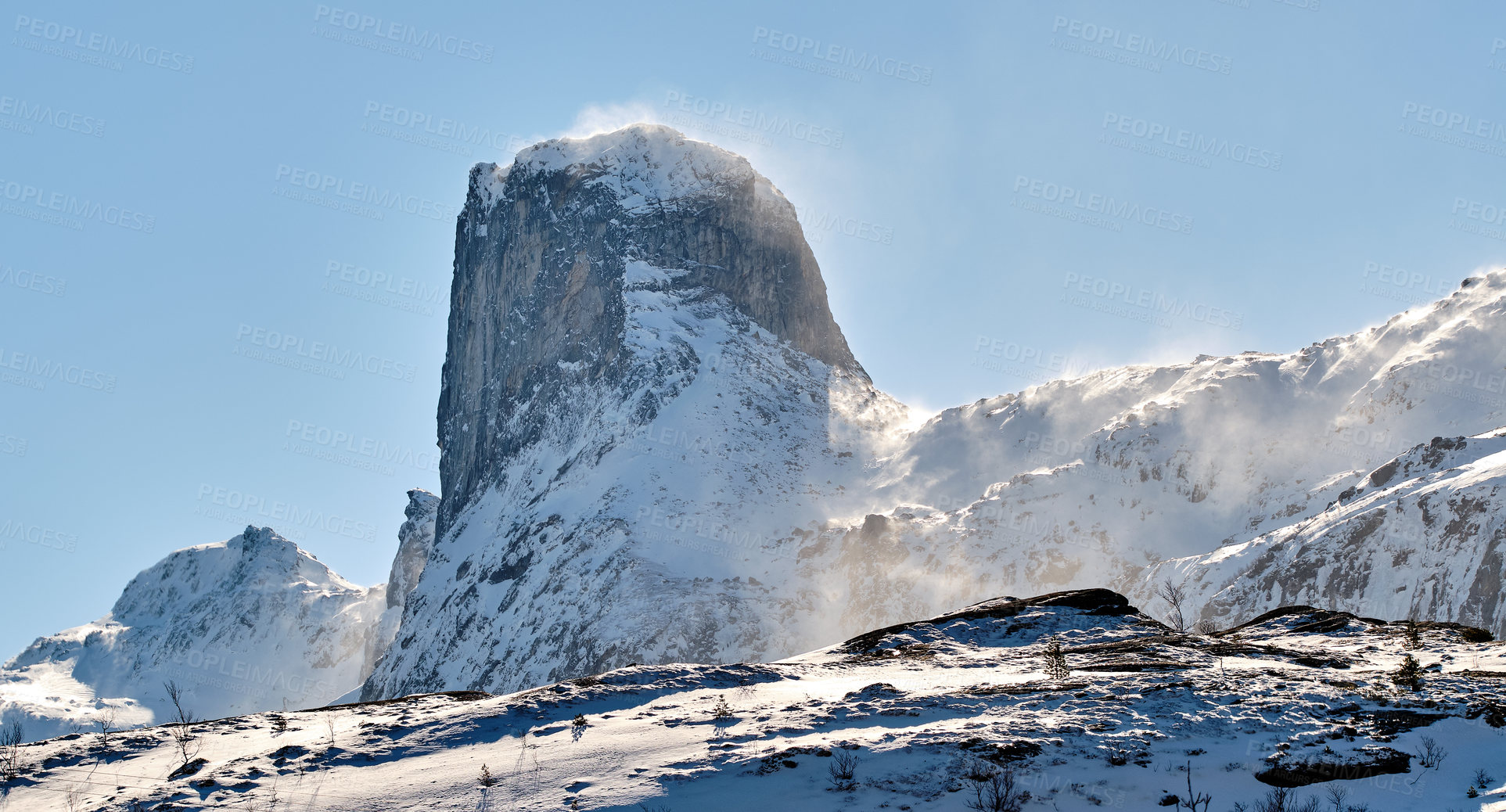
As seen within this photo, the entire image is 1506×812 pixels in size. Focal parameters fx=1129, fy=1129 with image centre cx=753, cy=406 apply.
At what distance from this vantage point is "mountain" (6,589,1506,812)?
19.3 meters

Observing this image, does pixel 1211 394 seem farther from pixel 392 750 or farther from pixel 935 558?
pixel 392 750

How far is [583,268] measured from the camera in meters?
169

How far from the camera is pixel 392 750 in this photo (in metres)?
23.3

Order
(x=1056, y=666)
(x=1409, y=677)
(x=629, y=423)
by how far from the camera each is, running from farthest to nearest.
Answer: (x=629, y=423), (x=1056, y=666), (x=1409, y=677)

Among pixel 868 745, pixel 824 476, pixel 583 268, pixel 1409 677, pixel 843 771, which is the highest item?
pixel 583 268

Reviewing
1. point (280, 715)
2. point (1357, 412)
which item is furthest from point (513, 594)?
point (280, 715)

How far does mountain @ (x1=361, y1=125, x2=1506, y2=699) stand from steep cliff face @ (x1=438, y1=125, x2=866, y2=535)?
0.51 m

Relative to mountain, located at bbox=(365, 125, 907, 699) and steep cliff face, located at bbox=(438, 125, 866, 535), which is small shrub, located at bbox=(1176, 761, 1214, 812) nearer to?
mountain, located at bbox=(365, 125, 907, 699)

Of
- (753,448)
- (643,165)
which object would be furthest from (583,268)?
(753,448)

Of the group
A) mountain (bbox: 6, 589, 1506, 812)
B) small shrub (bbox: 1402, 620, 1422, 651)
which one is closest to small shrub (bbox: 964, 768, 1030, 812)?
mountain (bbox: 6, 589, 1506, 812)

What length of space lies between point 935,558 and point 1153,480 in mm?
24980

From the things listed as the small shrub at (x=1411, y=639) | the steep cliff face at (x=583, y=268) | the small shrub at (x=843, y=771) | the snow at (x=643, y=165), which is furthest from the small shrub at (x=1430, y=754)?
the snow at (x=643, y=165)

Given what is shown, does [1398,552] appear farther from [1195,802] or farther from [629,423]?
[629,423]

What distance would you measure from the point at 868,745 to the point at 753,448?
395 feet
